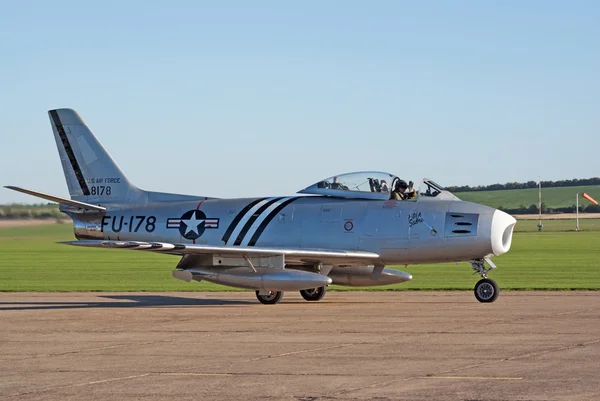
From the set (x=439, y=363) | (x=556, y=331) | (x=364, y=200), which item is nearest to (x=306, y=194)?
(x=364, y=200)

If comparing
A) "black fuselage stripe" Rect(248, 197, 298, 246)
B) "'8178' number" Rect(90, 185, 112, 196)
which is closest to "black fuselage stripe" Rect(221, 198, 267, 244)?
"black fuselage stripe" Rect(248, 197, 298, 246)

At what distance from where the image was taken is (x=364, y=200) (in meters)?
22.0

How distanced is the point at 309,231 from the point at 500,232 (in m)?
4.07

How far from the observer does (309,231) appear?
22062 millimetres

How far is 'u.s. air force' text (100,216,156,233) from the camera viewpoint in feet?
78.7

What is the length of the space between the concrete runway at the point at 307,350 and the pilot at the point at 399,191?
7.11ft

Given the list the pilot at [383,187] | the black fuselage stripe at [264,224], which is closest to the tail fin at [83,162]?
the black fuselage stripe at [264,224]

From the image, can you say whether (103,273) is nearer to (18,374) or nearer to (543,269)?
(543,269)

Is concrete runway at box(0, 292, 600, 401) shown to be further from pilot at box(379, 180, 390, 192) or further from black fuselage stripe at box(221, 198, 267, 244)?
pilot at box(379, 180, 390, 192)

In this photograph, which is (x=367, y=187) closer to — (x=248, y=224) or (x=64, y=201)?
(x=248, y=224)

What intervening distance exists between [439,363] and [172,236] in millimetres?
12863

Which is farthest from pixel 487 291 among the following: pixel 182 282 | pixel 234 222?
pixel 182 282

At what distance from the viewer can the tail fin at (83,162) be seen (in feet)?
82.6

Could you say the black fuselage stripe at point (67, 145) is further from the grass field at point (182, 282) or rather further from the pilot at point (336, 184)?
the pilot at point (336, 184)
